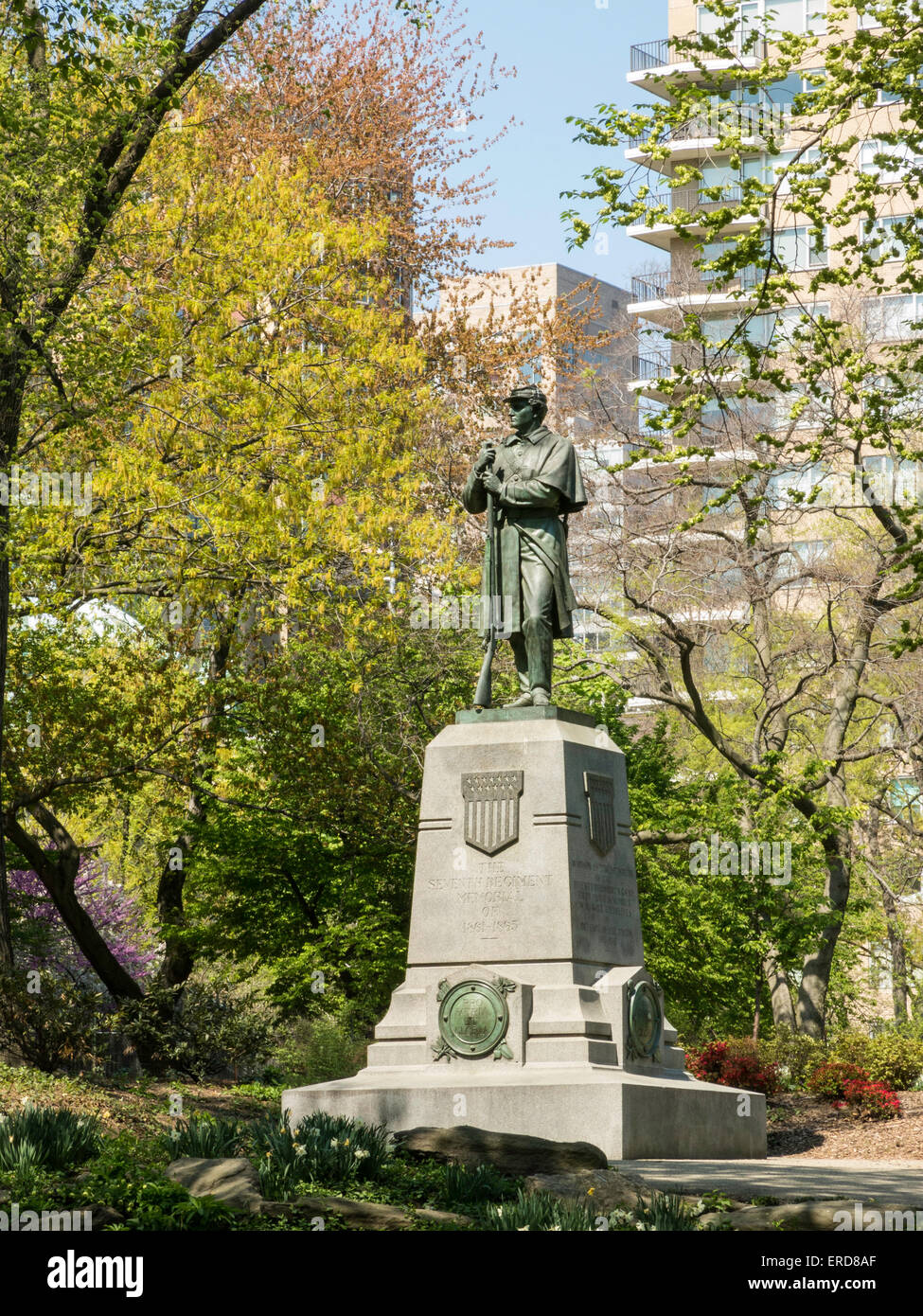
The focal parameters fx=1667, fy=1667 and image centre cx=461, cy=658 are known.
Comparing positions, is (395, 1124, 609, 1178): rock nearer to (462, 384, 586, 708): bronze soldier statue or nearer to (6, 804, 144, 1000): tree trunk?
(462, 384, 586, 708): bronze soldier statue

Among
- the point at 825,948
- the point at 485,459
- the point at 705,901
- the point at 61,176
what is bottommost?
the point at 825,948

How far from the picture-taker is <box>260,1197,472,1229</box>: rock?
25.2 feet

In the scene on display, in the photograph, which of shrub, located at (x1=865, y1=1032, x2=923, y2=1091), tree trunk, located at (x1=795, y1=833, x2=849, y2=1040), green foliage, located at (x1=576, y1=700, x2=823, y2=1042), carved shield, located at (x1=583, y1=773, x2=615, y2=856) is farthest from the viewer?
tree trunk, located at (x1=795, y1=833, x2=849, y2=1040)

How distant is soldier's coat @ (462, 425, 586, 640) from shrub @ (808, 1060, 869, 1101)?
720 centimetres

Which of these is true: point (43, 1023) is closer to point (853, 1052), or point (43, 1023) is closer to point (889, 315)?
point (853, 1052)

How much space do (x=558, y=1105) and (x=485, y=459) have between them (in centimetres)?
585

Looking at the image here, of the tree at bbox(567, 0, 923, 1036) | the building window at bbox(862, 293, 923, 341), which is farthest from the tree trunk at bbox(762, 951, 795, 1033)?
the building window at bbox(862, 293, 923, 341)

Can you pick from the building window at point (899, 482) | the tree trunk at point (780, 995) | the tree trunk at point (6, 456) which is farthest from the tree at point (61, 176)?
the building window at point (899, 482)

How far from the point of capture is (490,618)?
1507cm

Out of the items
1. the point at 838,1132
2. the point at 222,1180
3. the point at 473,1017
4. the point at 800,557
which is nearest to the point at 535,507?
the point at 473,1017

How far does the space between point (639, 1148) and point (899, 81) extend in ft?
29.8

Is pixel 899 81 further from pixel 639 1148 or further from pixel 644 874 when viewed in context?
pixel 644 874

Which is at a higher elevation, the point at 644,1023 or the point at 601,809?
the point at 601,809

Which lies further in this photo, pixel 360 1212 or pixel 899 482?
pixel 899 482
